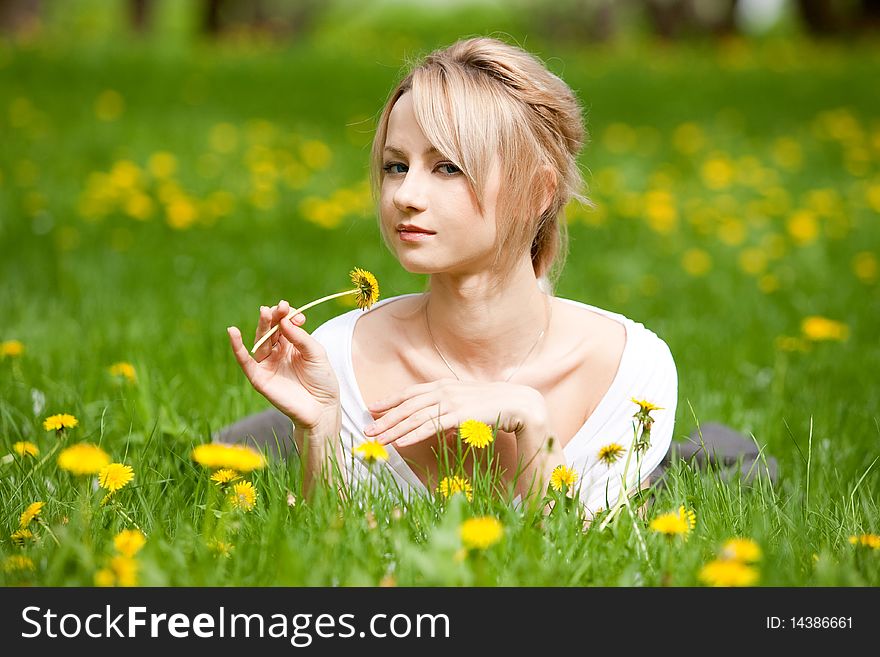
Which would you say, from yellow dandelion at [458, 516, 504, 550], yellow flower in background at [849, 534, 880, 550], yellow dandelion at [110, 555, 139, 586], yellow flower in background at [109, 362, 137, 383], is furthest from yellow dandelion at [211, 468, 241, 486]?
yellow flower in background at [849, 534, 880, 550]

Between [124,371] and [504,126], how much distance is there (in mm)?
1376

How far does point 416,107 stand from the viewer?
7.03 ft

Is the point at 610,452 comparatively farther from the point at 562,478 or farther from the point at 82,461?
the point at 82,461

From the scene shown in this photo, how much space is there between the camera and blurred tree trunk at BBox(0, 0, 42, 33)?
12.2 metres

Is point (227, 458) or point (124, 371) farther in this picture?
point (124, 371)

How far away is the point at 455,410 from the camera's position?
2129 mm

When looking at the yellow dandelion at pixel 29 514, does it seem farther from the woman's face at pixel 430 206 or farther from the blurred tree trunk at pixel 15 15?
the blurred tree trunk at pixel 15 15

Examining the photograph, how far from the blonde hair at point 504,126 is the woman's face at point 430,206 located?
28mm

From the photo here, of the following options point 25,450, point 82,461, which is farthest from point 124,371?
point 82,461

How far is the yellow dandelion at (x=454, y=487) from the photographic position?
2.09m

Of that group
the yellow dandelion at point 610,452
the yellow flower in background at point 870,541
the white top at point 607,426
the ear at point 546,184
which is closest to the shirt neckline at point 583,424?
the white top at point 607,426

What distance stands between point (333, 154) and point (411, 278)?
285cm
